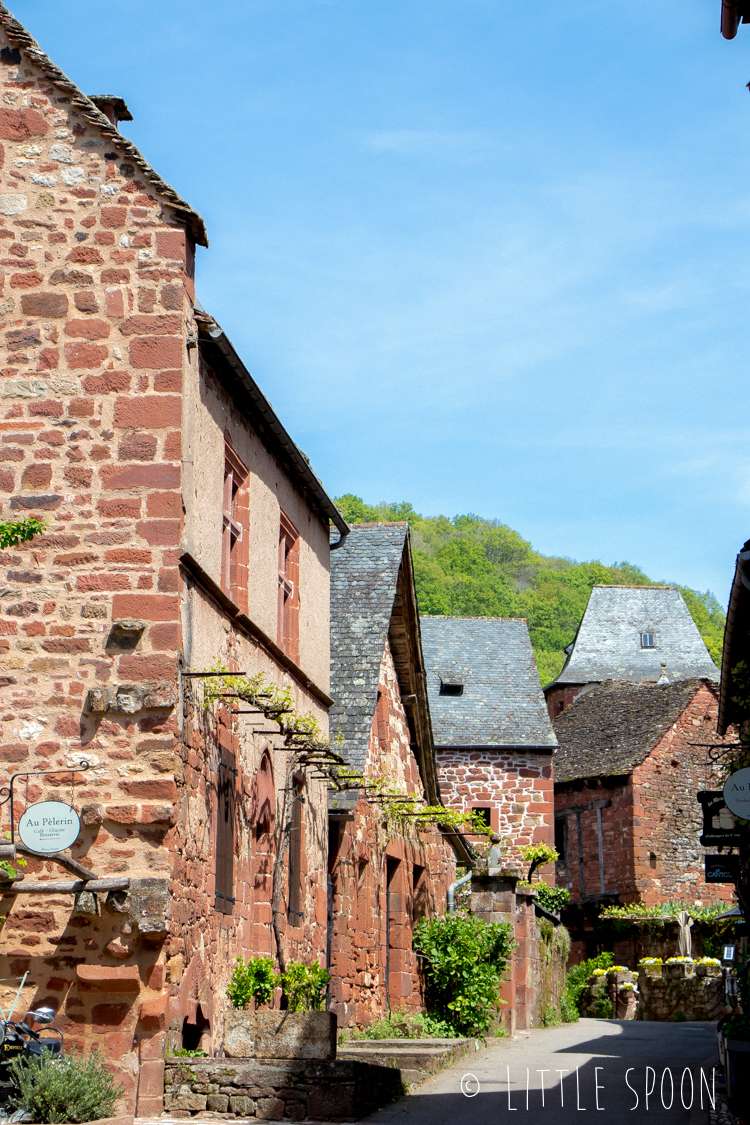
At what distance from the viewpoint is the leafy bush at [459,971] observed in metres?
18.3

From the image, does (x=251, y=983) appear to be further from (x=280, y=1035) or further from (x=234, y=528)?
(x=234, y=528)

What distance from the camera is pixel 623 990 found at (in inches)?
1091

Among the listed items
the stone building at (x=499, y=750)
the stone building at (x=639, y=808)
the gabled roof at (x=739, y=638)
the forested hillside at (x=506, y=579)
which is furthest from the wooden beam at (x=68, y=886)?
the forested hillside at (x=506, y=579)

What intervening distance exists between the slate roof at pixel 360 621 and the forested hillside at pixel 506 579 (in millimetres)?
37685

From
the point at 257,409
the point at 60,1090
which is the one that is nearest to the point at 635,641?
the point at 257,409

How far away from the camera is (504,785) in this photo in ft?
97.5

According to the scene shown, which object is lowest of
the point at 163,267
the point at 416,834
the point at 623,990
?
the point at 623,990

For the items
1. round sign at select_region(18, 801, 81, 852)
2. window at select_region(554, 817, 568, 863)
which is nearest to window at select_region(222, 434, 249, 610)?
round sign at select_region(18, 801, 81, 852)

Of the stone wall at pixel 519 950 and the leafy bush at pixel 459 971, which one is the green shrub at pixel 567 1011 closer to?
the stone wall at pixel 519 950

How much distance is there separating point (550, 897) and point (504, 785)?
102 inches

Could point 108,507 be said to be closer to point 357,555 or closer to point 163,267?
point 163,267

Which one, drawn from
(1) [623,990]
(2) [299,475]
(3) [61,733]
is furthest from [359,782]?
(1) [623,990]

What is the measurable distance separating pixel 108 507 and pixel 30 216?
8.44 ft

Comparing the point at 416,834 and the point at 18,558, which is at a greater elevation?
the point at 18,558
